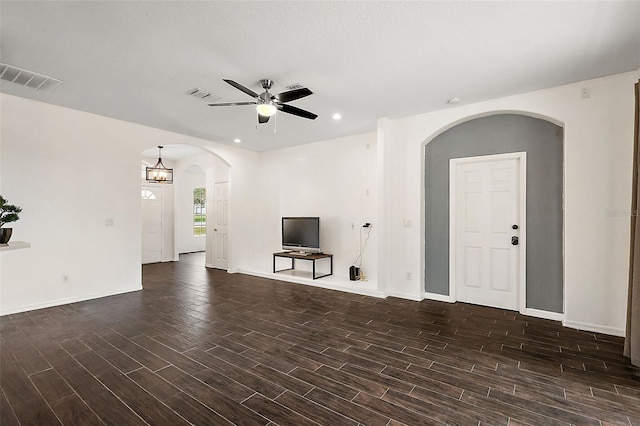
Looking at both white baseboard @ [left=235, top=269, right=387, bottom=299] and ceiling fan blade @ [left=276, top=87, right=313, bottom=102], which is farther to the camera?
white baseboard @ [left=235, top=269, right=387, bottom=299]

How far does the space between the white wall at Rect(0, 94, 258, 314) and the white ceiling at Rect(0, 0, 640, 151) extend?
0.52 meters

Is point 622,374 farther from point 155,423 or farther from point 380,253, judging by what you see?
point 155,423

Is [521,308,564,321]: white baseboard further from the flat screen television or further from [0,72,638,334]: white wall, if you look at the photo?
the flat screen television

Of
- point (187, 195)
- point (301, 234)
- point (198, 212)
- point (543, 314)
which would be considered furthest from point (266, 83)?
point (198, 212)

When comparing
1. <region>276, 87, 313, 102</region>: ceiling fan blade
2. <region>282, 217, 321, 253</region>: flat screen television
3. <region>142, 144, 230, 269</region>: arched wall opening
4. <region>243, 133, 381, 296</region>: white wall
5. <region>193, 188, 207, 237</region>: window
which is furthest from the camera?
<region>193, 188, 207, 237</region>: window

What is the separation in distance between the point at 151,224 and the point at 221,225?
8.72ft

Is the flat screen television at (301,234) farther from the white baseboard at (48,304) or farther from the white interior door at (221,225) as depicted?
the white baseboard at (48,304)

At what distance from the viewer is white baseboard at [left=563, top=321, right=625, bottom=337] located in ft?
11.1

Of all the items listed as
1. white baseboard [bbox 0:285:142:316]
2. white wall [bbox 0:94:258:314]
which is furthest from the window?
white baseboard [bbox 0:285:142:316]

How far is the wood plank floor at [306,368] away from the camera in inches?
81.0

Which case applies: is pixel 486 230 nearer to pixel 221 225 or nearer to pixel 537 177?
pixel 537 177

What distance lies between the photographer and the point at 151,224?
8867 mm

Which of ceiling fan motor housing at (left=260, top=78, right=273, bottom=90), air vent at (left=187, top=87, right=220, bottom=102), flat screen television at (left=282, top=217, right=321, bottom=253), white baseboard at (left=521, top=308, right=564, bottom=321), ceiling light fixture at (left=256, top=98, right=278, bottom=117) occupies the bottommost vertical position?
white baseboard at (left=521, top=308, right=564, bottom=321)

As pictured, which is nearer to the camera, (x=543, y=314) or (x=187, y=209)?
(x=543, y=314)
